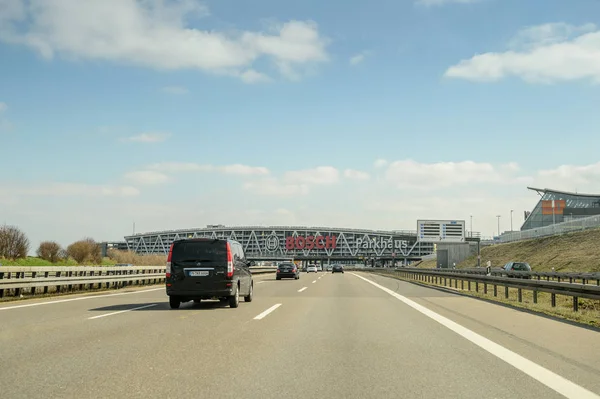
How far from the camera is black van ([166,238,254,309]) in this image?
1535cm

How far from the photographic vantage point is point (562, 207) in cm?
11125

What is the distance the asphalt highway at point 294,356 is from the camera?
584cm

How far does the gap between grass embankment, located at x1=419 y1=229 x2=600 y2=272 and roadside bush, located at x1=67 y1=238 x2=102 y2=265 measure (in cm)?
4811

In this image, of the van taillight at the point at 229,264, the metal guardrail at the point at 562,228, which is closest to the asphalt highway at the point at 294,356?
the van taillight at the point at 229,264

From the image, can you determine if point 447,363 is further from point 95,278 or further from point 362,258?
point 362,258

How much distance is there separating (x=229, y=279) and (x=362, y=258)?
181642mm

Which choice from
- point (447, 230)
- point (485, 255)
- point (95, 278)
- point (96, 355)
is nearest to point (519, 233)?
point (485, 255)

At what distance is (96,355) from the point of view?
7.76 metres

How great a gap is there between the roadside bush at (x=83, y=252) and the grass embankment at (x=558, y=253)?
4811 centimetres

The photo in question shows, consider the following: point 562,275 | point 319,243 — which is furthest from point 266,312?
point 319,243

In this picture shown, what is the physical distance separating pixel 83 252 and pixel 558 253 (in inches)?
2108

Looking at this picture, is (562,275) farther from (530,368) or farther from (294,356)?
(294,356)

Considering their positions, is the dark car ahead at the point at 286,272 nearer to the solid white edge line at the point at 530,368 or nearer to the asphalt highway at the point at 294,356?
the asphalt highway at the point at 294,356

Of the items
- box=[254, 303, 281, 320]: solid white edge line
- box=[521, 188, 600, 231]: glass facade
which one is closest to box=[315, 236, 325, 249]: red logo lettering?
box=[521, 188, 600, 231]: glass facade
